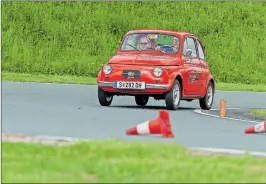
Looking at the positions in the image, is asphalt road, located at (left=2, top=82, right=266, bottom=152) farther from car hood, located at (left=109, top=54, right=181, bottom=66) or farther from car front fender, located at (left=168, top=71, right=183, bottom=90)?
car hood, located at (left=109, top=54, right=181, bottom=66)

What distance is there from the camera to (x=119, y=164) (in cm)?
1001

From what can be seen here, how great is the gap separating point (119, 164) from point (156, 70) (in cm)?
1206

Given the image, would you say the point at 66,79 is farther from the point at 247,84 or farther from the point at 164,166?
the point at 164,166

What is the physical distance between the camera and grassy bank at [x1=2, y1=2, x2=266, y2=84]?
4903cm

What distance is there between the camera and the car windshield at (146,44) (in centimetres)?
2309

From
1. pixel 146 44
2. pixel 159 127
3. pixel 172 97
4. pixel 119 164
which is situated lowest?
pixel 172 97

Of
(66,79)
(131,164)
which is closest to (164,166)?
(131,164)

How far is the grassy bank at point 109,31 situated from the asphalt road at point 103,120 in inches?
791

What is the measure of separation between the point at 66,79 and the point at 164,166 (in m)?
31.1

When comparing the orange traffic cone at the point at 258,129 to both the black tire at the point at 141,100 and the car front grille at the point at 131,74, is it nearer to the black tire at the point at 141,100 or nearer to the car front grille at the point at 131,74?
the car front grille at the point at 131,74

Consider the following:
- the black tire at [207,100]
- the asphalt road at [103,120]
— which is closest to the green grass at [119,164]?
the asphalt road at [103,120]

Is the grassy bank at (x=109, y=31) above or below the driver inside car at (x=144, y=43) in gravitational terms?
below

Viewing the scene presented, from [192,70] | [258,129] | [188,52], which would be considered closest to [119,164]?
[258,129]

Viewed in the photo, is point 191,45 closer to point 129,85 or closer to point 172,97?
point 172,97
